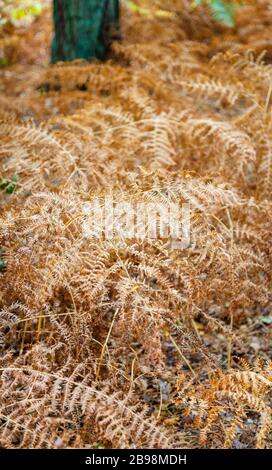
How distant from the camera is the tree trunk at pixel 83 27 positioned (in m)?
4.95

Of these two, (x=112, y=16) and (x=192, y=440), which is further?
(x=112, y=16)

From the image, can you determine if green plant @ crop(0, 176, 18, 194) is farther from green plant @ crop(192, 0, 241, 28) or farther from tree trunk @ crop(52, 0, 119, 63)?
green plant @ crop(192, 0, 241, 28)

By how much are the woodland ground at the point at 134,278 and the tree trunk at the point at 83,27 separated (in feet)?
2.13

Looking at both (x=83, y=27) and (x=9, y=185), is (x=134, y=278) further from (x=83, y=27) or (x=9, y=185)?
(x=83, y=27)

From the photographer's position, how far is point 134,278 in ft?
8.34

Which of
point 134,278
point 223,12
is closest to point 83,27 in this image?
point 223,12

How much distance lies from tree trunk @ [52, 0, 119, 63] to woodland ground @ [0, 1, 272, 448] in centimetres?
65

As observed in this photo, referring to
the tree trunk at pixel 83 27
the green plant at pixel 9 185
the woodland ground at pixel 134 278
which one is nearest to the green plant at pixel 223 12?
the tree trunk at pixel 83 27

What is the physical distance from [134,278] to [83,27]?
331 centimetres

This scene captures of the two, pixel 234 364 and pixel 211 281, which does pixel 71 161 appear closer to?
pixel 211 281

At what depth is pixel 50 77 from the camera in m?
4.55

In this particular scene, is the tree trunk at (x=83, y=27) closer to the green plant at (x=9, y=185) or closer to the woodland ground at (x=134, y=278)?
the woodland ground at (x=134, y=278)
